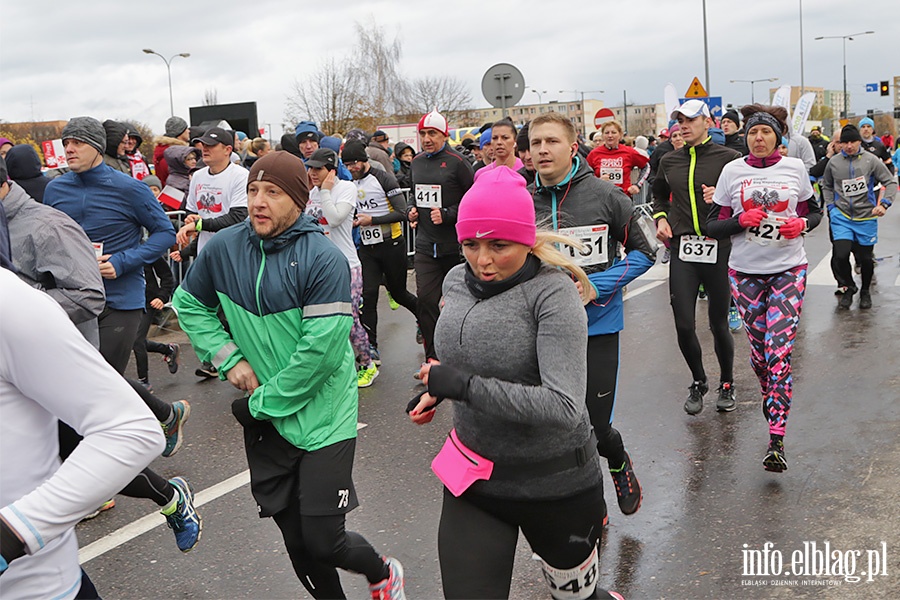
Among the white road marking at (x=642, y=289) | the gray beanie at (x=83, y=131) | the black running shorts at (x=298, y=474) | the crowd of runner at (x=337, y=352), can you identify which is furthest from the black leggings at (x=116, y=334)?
the white road marking at (x=642, y=289)

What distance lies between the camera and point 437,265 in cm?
816

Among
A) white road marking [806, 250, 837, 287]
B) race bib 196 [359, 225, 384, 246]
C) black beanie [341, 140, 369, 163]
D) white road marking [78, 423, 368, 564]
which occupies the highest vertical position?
black beanie [341, 140, 369, 163]

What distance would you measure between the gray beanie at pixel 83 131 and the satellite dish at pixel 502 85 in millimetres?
7937

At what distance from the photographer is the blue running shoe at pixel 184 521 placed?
437 cm

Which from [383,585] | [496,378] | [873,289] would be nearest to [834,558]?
[383,585]

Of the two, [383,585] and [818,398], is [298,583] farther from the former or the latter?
[818,398]

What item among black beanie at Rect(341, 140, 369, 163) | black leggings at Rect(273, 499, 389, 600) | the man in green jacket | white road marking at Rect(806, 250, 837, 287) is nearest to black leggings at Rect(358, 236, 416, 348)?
black beanie at Rect(341, 140, 369, 163)

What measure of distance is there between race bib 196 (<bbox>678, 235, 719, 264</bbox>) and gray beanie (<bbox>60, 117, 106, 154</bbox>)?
391 cm

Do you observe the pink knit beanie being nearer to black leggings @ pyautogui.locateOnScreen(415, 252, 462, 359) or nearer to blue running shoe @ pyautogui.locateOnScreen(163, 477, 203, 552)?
blue running shoe @ pyautogui.locateOnScreen(163, 477, 203, 552)

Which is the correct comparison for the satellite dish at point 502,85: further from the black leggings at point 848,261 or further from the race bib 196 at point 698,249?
the race bib 196 at point 698,249

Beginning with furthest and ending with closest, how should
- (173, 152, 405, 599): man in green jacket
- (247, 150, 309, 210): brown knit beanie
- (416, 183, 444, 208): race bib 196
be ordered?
(416, 183, 444, 208): race bib 196 < (247, 150, 309, 210): brown knit beanie < (173, 152, 405, 599): man in green jacket

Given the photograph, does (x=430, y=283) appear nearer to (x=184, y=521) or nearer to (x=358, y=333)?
(x=358, y=333)

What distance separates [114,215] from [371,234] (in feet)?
9.93

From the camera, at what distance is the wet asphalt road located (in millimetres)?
4379
